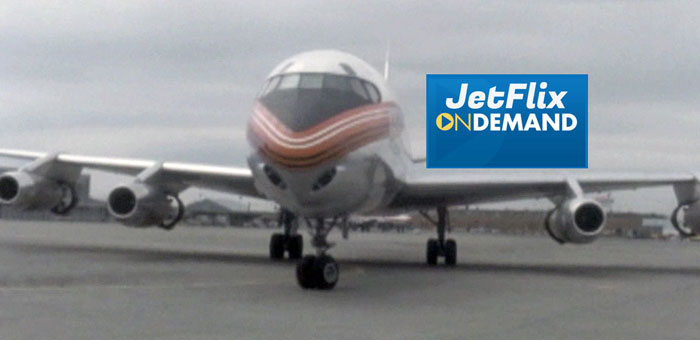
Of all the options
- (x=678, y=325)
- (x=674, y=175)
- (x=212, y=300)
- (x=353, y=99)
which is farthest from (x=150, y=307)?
(x=674, y=175)

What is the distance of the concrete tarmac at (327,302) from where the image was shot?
9922mm

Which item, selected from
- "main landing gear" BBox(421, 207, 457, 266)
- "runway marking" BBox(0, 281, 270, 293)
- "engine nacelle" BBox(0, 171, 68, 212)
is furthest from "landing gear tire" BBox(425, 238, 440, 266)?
"engine nacelle" BBox(0, 171, 68, 212)

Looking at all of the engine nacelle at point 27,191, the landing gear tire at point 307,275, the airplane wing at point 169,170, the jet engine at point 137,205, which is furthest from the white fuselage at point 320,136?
the engine nacelle at point 27,191

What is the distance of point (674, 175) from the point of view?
2309 centimetres

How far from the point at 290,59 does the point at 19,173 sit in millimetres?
10906

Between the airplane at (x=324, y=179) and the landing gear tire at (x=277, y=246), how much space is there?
0.03 m

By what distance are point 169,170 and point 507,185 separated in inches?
303

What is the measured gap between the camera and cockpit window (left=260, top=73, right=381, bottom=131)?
13947 millimetres

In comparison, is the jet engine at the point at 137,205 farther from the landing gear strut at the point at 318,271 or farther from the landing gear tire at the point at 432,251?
the landing gear strut at the point at 318,271

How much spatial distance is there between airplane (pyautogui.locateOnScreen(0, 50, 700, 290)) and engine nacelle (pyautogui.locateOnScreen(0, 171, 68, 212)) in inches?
1.2

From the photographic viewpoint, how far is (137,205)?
71.4 feet

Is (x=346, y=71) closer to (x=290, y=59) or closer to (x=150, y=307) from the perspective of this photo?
(x=290, y=59)

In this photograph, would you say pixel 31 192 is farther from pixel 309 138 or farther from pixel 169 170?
pixel 309 138

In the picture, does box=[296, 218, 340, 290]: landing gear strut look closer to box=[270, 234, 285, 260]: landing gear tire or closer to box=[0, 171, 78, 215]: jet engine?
box=[270, 234, 285, 260]: landing gear tire
